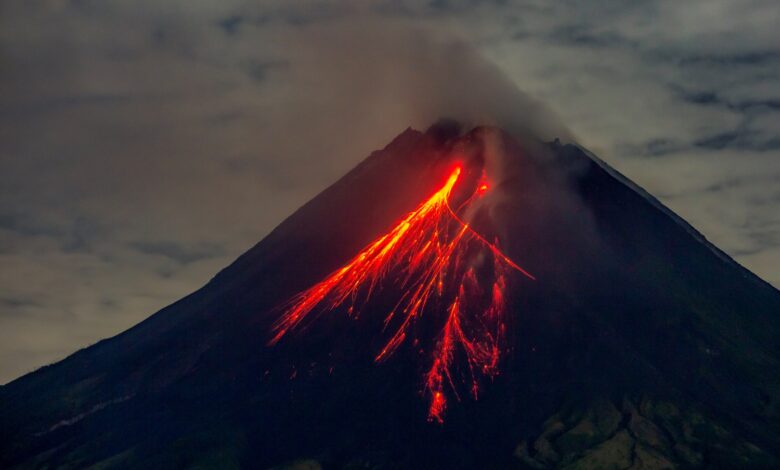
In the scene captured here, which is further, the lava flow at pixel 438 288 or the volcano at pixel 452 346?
the lava flow at pixel 438 288

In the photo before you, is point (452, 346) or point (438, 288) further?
point (438, 288)

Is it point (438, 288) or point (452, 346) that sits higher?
point (438, 288)

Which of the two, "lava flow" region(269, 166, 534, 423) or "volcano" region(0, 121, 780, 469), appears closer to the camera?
"volcano" region(0, 121, 780, 469)

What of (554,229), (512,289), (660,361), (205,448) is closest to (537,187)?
(554,229)
